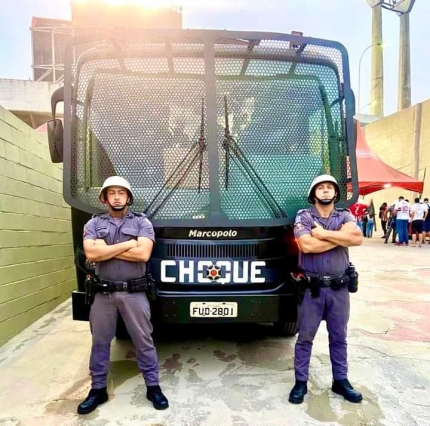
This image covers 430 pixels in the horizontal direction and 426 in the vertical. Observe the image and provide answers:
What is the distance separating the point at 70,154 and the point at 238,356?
2.35 m

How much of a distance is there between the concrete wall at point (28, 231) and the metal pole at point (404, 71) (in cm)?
3271

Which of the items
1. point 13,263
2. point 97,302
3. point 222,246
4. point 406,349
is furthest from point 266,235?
point 13,263

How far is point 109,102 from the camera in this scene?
308 centimetres

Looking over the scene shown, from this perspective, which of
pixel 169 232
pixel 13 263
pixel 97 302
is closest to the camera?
pixel 97 302

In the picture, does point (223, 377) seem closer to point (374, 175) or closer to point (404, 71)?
point (374, 175)

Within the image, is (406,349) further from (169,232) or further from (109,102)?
(109,102)

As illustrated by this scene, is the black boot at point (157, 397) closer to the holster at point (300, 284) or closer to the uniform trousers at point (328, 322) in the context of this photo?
the uniform trousers at point (328, 322)

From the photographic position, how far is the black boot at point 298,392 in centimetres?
276

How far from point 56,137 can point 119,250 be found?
47.6 inches

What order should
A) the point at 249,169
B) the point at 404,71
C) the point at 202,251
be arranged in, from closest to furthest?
the point at 202,251 → the point at 249,169 → the point at 404,71

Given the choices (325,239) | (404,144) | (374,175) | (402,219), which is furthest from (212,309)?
(404,144)

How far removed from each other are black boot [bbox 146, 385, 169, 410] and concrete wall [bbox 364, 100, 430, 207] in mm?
16438

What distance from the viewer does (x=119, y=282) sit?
264 centimetres

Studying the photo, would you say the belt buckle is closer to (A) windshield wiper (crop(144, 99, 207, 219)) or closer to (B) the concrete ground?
(B) the concrete ground
